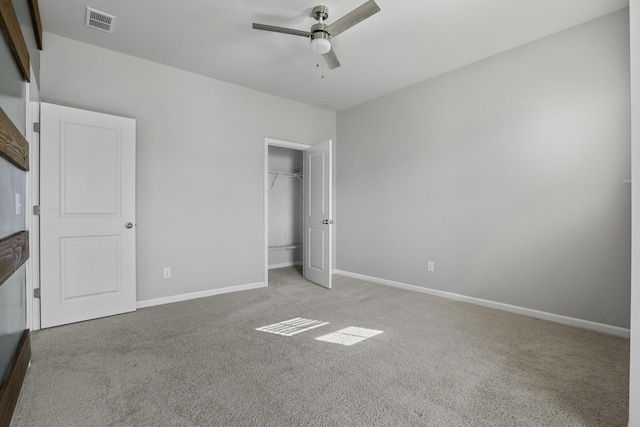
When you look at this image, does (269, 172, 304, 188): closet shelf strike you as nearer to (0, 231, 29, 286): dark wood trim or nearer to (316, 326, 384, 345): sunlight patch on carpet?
(316, 326, 384, 345): sunlight patch on carpet

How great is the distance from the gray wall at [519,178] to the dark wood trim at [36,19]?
3.73 metres

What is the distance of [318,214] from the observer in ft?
14.6

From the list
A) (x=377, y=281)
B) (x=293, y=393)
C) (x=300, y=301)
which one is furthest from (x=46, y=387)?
(x=377, y=281)

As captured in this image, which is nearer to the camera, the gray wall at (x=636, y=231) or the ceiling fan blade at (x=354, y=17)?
the gray wall at (x=636, y=231)

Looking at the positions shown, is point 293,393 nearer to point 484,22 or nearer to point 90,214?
point 90,214

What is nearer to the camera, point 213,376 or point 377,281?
point 213,376

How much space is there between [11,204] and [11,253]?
0.28 m

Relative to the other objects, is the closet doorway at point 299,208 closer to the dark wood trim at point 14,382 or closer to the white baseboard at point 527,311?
the white baseboard at point 527,311

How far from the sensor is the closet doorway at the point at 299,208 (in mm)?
4270

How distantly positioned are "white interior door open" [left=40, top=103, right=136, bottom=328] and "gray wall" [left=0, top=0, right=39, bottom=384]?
83cm

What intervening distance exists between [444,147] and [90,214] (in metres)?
3.89

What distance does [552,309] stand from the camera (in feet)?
9.64

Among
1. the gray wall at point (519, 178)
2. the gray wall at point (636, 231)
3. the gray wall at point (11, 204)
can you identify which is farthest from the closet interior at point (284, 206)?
the gray wall at point (636, 231)

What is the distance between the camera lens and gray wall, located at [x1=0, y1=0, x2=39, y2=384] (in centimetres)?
144
